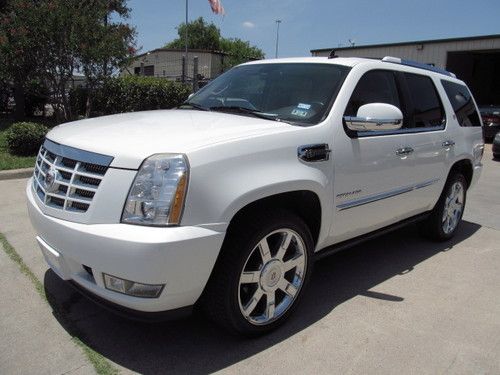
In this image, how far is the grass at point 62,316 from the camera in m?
2.73

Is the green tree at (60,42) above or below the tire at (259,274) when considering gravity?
above

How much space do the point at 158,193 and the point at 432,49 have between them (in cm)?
2260

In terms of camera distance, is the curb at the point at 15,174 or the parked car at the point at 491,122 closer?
the curb at the point at 15,174

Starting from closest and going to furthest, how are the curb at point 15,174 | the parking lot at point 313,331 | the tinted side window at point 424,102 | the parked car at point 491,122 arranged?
the parking lot at point 313,331, the tinted side window at point 424,102, the curb at point 15,174, the parked car at point 491,122

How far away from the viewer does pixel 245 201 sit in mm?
2723

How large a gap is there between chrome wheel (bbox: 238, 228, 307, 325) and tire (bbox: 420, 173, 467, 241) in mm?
2349

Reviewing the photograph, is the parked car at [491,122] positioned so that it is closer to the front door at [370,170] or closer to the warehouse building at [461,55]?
the warehouse building at [461,55]

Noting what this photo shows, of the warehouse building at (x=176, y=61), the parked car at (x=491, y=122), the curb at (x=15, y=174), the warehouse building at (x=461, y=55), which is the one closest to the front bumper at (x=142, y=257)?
the curb at (x=15, y=174)

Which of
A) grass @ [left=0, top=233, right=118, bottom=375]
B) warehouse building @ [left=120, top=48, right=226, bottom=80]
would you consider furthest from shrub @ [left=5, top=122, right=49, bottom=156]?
warehouse building @ [left=120, top=48, right=226, bottom=80]

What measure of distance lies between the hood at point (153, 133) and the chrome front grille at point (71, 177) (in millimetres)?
51

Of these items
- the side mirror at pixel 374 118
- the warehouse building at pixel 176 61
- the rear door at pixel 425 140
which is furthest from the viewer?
the warehouse building at pixel 176 61

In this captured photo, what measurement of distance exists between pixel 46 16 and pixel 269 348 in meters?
9.12

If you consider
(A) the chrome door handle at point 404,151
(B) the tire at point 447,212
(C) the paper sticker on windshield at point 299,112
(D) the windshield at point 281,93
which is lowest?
(B) the tire at point 447,212

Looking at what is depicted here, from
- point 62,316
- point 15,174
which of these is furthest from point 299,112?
point 15,174
